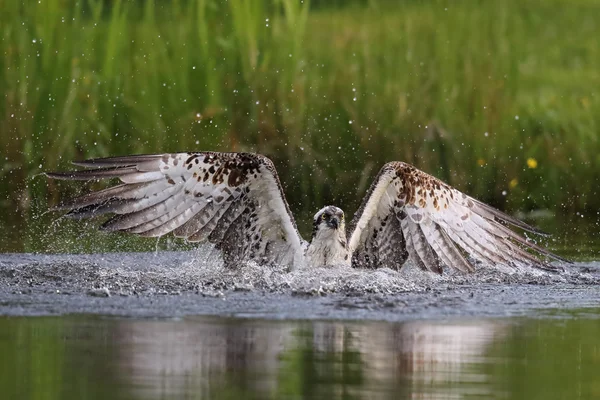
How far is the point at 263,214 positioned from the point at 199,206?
48cm

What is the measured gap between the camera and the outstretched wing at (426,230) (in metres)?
9.36

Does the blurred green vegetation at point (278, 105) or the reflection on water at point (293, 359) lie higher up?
the blurred green vegetation at point (278, 105)

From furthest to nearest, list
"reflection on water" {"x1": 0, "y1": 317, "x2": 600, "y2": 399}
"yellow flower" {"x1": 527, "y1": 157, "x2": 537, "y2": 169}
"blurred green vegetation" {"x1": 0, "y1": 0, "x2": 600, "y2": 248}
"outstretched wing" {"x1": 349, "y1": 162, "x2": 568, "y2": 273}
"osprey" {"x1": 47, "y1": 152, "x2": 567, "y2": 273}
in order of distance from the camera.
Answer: "yellow flower" {"x1": 527, "y1": 157, "x2": 537, "y2": 169} → "blurred green vegetation" {"x1": 0, "y1": 0, "x2": 600, "y2": 248} → "outstretched wing" {"x1": 349, "y1": 162, "x2": 568, "y2": 273} → "osprey" {"x1": 47, "y1": 152, "x2": 567, "y2": 273} → "reflection on water" {"x1": 0, "y1": 317, "x2": 600, "y2": 399}

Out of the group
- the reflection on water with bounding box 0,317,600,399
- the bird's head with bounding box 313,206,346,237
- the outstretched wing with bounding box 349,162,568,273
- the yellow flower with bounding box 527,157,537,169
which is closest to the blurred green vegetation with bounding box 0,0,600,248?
the yellow flower with bounding box 527,157,537,169

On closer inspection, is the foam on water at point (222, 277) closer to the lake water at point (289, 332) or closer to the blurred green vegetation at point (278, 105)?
the lake water at point (289, 332)

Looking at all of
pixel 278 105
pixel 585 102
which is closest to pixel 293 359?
pixel 278 105

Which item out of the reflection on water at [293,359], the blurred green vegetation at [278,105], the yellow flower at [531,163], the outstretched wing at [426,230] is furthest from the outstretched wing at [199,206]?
the yellow flower at [531,163]

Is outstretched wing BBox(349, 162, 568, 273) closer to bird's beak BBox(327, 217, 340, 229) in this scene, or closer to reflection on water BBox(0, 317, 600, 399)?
bird's beak BBox(327, 217, 340, 229)

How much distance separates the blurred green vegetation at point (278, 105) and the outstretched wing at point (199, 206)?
269 cm

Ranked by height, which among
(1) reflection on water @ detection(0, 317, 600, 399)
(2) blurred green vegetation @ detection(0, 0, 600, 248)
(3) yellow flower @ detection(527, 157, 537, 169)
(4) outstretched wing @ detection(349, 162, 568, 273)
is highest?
(2) blurred green vegetation @ detection(0, 0, 600, 248)

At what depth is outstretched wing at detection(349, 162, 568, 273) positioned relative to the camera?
368 inches

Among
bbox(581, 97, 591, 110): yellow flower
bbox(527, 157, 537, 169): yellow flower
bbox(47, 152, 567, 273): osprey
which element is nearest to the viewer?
bbox(47, 152, 567, 273): osprey

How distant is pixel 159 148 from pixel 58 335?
5440 mm

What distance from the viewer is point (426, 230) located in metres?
9.52
